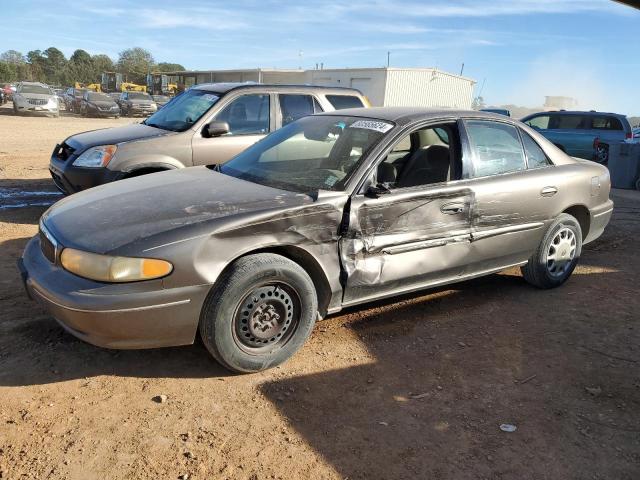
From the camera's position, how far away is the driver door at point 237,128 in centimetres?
648

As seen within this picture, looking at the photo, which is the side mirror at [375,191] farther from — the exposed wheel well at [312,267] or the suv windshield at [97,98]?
the suv windshield at [97,98]

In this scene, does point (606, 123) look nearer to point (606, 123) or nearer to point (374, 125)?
point (606, 123)

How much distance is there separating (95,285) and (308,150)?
201 cm

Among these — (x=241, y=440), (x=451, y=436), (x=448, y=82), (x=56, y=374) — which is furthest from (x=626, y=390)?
(x=448, y=82)

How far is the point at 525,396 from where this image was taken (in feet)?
10.7

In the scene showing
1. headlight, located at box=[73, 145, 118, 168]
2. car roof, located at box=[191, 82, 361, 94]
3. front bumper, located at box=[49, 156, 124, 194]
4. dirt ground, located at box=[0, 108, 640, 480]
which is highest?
car roof, located at box=[191, 82, 361, 94]

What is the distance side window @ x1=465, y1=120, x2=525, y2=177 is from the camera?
4.30 metres

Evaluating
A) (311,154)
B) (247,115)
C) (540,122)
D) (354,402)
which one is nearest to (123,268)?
(354,402)

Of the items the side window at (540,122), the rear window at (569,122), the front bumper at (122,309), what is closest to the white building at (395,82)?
the side window at (540,122)

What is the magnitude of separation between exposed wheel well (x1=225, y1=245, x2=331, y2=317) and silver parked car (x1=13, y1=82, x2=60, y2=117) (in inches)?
1107

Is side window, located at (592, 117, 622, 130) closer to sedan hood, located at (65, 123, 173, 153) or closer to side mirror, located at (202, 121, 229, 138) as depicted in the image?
side mirror, located at (202, 121, 229, 138)

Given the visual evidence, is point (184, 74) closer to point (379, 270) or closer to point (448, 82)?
point (448, 82)

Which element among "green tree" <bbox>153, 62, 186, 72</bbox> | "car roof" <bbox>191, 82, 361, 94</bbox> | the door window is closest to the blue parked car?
"car roof" <bbox>191, 82, 361, 94</bbox>

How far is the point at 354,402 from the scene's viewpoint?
3.11 m
